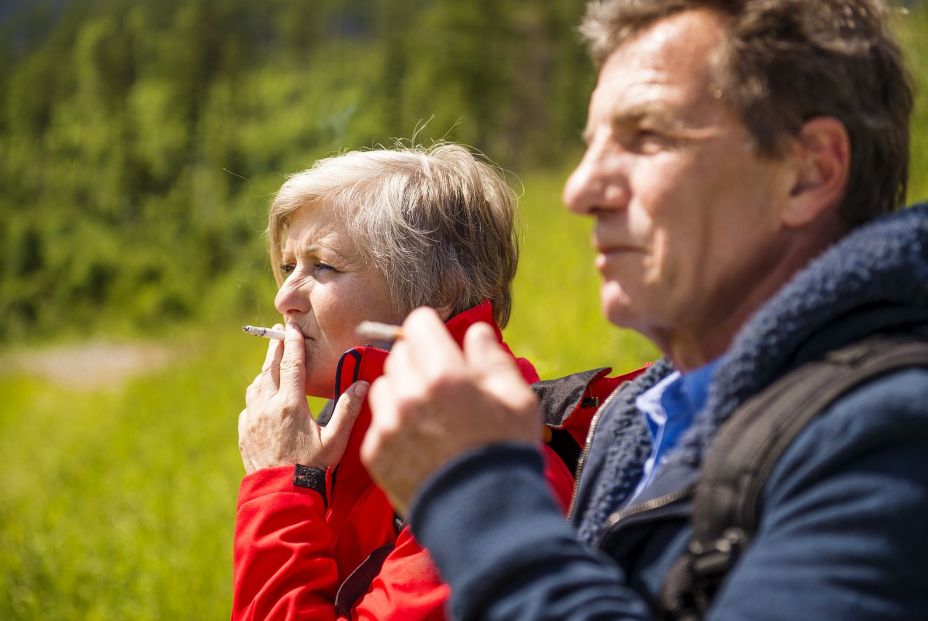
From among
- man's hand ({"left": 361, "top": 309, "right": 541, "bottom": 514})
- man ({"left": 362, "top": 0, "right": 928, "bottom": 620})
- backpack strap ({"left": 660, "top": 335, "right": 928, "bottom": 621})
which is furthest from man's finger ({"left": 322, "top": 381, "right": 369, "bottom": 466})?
backpack strap ({"left": 660, "top": 335, "right": 928, "bottom": 621})

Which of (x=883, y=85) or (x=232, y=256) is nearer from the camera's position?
(x=883, y=85)

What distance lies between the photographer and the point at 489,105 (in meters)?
40.3

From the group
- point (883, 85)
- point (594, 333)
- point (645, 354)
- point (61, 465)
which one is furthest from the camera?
point (61, 465)

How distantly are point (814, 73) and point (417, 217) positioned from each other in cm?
119

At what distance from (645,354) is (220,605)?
10.0 feet

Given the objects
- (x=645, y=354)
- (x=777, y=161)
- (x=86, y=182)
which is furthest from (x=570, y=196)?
(x=86, y=182)

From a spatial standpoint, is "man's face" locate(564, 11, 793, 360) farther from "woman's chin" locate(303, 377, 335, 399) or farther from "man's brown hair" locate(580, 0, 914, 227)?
"woman's chin" locate(303, 377, 335, 399)

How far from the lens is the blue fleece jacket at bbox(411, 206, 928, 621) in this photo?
1078mm

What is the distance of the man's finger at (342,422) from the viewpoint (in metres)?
2.11

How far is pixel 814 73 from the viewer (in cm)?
134

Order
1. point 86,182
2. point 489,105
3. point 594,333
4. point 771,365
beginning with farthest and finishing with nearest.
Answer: point 86,182, point 489,105, point 594,333, point 771,365

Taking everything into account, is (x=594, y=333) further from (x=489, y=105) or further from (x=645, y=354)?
(x=489, y=105)

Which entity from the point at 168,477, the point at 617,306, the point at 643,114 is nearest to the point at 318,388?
the point at 617,306

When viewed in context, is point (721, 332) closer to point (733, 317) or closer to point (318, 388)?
point (733, 317)
